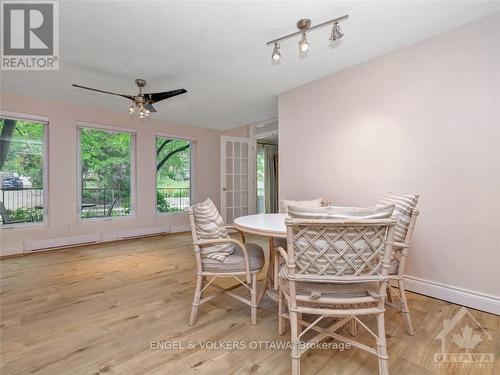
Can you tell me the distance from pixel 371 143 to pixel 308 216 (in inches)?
78.0

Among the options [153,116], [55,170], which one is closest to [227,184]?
[153,116]

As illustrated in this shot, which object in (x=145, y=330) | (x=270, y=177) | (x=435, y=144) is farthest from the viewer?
(x=270, y=177)

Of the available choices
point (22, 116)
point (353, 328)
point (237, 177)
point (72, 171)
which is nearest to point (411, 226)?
point (353, 328)

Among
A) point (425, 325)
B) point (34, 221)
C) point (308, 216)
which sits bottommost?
point (425, 325)

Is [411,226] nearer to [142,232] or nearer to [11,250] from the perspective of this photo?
[142,232]

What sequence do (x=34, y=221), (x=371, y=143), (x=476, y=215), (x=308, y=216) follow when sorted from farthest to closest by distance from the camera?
1. (x=34, y=221)
2. (x=371, y=143)
3. (x=476, y=215)
4. (x=308, y=216)

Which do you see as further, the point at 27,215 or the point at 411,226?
the point at 27,215

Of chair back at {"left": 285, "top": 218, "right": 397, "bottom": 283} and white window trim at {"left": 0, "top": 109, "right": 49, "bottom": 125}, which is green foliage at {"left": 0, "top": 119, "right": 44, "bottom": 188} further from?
chair back at {"left": 285, "top": 218, "right": 397, "bottom": 283}

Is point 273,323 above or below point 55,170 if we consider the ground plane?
below

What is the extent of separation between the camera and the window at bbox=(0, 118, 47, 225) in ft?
12.2

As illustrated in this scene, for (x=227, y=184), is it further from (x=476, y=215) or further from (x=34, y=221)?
(x=476, y=215)

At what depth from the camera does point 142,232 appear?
4875mm

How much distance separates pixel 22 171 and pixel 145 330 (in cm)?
366

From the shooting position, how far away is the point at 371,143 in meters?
2.77
